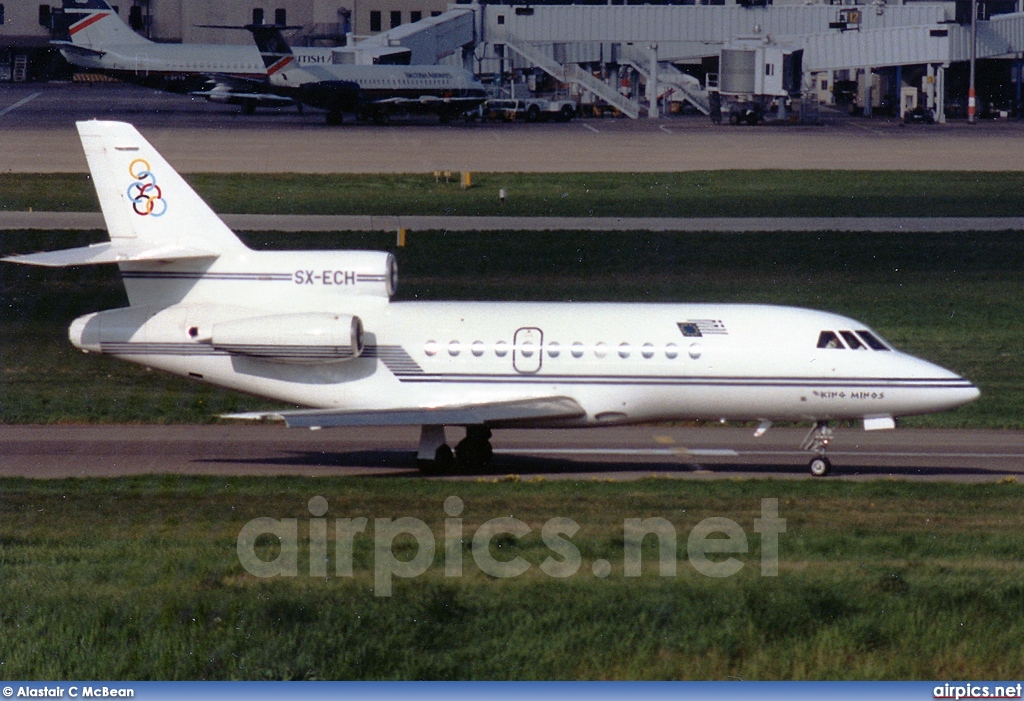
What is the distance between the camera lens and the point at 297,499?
2091 cm

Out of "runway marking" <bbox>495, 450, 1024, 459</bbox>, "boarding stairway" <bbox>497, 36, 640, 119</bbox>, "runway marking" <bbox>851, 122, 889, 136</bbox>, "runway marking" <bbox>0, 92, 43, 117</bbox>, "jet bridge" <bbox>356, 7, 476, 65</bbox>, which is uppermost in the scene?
"jet bridge" <bbox>356, 7, 476, 65</bbox>

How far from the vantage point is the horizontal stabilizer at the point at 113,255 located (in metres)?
24.6

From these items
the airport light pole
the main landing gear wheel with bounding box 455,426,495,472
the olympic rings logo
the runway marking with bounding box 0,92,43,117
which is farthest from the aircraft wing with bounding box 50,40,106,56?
the main landing gear wheel with bounding box 455,426,495,472

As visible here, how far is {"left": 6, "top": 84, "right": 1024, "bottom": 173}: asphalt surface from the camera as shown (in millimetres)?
75625

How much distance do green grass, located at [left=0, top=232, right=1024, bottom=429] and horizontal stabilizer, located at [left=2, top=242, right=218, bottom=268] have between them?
188 inches

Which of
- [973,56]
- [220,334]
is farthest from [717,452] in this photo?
[973,56]

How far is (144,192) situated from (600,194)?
40.6m

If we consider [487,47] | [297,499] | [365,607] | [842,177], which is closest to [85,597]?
[365,607]

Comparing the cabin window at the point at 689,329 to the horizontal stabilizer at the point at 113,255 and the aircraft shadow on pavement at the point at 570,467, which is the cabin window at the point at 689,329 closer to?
the aircraft shadow on pavement at the point at 570,467

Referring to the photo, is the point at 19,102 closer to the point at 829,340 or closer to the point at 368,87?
the point at 368,87

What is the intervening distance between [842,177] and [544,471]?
162ft

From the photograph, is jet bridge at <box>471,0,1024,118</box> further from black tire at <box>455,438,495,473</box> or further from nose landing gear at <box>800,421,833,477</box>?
black tire at <box>455,438,495,473</box>

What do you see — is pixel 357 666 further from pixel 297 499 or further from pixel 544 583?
pixel 297 499

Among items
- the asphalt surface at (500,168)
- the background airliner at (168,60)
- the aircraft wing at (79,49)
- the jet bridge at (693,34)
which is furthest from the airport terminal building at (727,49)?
the aircraft wing at (79,49)
